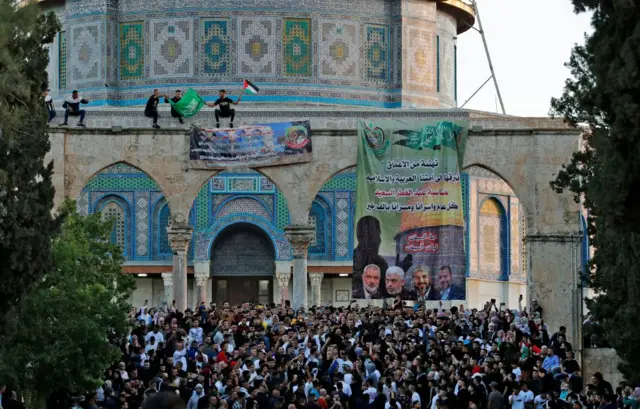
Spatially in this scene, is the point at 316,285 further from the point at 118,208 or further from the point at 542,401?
the point at 542,401

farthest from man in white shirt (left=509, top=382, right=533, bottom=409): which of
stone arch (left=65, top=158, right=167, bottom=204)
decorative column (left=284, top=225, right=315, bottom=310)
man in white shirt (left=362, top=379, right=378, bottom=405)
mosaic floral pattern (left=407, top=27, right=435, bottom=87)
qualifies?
mosaic floral pattern (left=407, top=27, right=435, bottom=87)

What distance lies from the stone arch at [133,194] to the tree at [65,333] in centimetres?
1468

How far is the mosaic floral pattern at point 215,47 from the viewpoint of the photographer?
138 feet

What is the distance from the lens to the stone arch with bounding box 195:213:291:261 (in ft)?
134

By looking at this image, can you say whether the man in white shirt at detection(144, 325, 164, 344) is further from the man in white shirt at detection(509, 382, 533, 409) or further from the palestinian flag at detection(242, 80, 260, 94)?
the palestinian flag at detection(242, 80, 260, 94)

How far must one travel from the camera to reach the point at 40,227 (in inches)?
805

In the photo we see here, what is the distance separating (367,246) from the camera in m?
31.1

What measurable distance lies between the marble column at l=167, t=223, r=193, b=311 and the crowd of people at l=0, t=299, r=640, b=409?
1.68 metres

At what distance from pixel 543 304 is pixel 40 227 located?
41.6ft

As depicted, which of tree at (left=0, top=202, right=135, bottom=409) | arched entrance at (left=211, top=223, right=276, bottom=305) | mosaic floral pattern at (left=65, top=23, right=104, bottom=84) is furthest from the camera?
mosaic floral pattern at (left=65, top=23, right=104, bottom=84)

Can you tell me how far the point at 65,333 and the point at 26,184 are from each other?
5015 millimetres

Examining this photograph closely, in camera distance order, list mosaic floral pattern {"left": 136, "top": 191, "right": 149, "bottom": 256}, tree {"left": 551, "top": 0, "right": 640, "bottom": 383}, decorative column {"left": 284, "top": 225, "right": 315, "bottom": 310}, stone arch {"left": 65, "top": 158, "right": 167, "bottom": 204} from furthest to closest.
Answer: mosaic floral pattern {"left": 136, "top": 191, "right": 149, "bottom": 256} → decorative column {"left": 284, "top": 225, "right": 315, "bottom": 310} → stone arch {"left": 65, "top": 158, "right": 167, "bottom": 204} → tree {"left": 551, "top": 0, "right": 640, "bottom": 383}

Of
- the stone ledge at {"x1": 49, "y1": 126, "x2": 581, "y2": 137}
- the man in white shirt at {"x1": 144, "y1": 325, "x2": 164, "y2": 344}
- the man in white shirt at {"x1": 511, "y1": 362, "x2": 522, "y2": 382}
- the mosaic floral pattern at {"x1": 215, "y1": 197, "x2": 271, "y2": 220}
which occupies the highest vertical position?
the stone ledge at {"x1": 49, "y1": 126, "x2": 581, "y2": 137}

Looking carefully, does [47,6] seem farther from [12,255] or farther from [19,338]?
[12,255]
